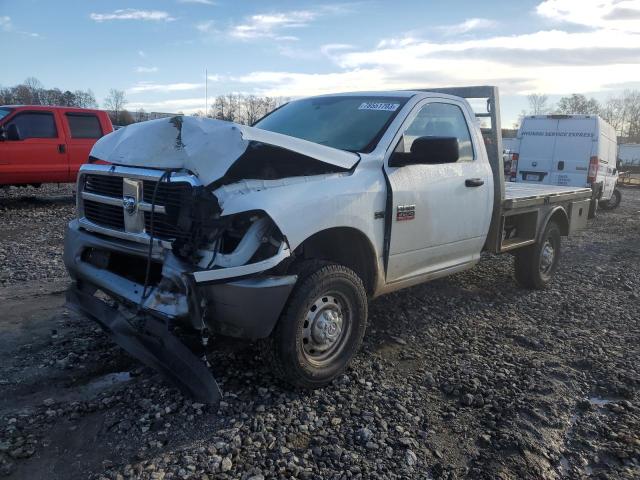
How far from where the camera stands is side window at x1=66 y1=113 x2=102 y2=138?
476 inches

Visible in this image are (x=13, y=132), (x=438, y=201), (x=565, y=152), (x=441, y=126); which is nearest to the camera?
(x=438, y=201)

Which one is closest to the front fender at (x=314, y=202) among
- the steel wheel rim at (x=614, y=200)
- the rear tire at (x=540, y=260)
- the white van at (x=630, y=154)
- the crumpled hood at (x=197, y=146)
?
the crumpled hood at (x=197, y=146)

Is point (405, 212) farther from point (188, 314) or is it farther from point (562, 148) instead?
→ point (562, 148)

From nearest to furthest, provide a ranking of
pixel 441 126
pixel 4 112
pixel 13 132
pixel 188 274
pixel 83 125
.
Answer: pixel 188 274 < pixel 441 126 < pixel 13 132 < pixel 4 112 < pixel 83 125

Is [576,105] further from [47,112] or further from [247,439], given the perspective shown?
[247,439]

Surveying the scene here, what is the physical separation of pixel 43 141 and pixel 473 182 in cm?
1003

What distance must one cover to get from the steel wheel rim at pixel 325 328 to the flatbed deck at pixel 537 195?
2521 millimetres

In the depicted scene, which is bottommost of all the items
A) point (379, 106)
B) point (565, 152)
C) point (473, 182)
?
point (473, 182)

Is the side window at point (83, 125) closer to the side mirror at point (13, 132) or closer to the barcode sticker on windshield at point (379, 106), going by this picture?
the side mirror at point (13, 132)

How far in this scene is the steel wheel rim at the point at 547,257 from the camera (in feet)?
21.5

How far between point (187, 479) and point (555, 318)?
4167 mm

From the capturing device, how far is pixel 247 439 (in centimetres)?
303

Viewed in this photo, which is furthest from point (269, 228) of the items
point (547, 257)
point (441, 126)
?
point (547, 257)

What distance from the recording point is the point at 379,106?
15.0 feet
